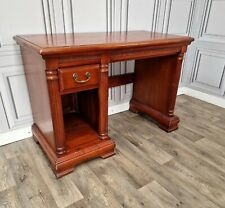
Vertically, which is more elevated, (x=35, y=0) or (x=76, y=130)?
(x=35, y=0)

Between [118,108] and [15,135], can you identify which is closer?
[15,135]

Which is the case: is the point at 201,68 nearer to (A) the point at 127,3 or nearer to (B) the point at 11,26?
(A) the point at 127,3

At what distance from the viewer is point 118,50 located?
1170 millimetres

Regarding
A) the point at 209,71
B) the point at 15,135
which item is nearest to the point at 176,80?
the point at 209,71

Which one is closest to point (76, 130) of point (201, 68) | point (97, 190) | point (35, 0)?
point (97, 190)

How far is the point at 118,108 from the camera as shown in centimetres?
202

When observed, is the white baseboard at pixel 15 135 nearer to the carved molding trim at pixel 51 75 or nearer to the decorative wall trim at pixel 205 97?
the carved molding trim at pixel 51 75

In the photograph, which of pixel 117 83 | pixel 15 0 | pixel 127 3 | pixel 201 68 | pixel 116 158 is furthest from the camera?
pixel 201 68

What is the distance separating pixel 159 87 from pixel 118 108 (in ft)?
1.59

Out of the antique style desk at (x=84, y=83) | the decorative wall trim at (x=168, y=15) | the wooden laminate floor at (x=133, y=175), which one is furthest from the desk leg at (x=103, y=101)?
the decorative wall trim at (x=168, y=15)

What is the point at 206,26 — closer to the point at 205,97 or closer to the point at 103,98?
the point at 205,97

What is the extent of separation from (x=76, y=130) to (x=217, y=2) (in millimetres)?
1919

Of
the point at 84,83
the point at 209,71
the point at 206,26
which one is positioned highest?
the point at 206,26

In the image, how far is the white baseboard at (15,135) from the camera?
1499 mm
